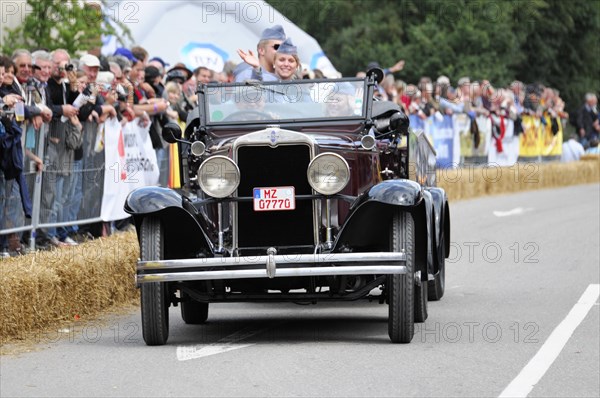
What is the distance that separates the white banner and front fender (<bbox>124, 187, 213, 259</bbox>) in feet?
18.5

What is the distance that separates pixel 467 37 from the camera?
1702 inches

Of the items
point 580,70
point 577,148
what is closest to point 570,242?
point 577,148

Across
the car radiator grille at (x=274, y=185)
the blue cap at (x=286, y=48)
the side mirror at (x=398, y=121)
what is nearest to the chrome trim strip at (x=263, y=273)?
the car radiator grille at (x=274, y=185)

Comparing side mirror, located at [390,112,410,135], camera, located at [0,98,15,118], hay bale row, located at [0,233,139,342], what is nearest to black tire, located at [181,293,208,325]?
hay bale row, located at [0,233,139,342]

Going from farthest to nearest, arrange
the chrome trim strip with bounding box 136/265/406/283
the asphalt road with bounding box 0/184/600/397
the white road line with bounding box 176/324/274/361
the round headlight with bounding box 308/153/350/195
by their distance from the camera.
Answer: the round headlight with bounding box 308/153/350/195
the chrome trim strip with bounding box 136/265/406/283
the white road line with bounding box 176/324/274/361
the asphalt road with bounding box 0/184/600/397

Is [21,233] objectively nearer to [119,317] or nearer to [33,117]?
[33,117]

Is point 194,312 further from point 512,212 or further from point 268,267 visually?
point 512,212

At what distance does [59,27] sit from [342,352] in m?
12.2

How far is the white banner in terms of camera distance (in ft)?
52.3

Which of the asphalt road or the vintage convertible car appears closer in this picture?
the asphalt road

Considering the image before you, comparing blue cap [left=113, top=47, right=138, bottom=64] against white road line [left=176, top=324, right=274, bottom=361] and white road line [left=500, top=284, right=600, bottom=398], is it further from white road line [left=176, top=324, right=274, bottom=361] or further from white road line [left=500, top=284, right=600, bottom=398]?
white road line [left=176, top=324, right=274, bottom=361]

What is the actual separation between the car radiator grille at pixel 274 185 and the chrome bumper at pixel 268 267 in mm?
641

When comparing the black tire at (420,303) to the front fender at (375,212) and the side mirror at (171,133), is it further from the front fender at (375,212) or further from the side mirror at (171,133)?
the side mirror at (171,133)

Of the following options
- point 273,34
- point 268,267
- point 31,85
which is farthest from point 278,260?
point 31,85
